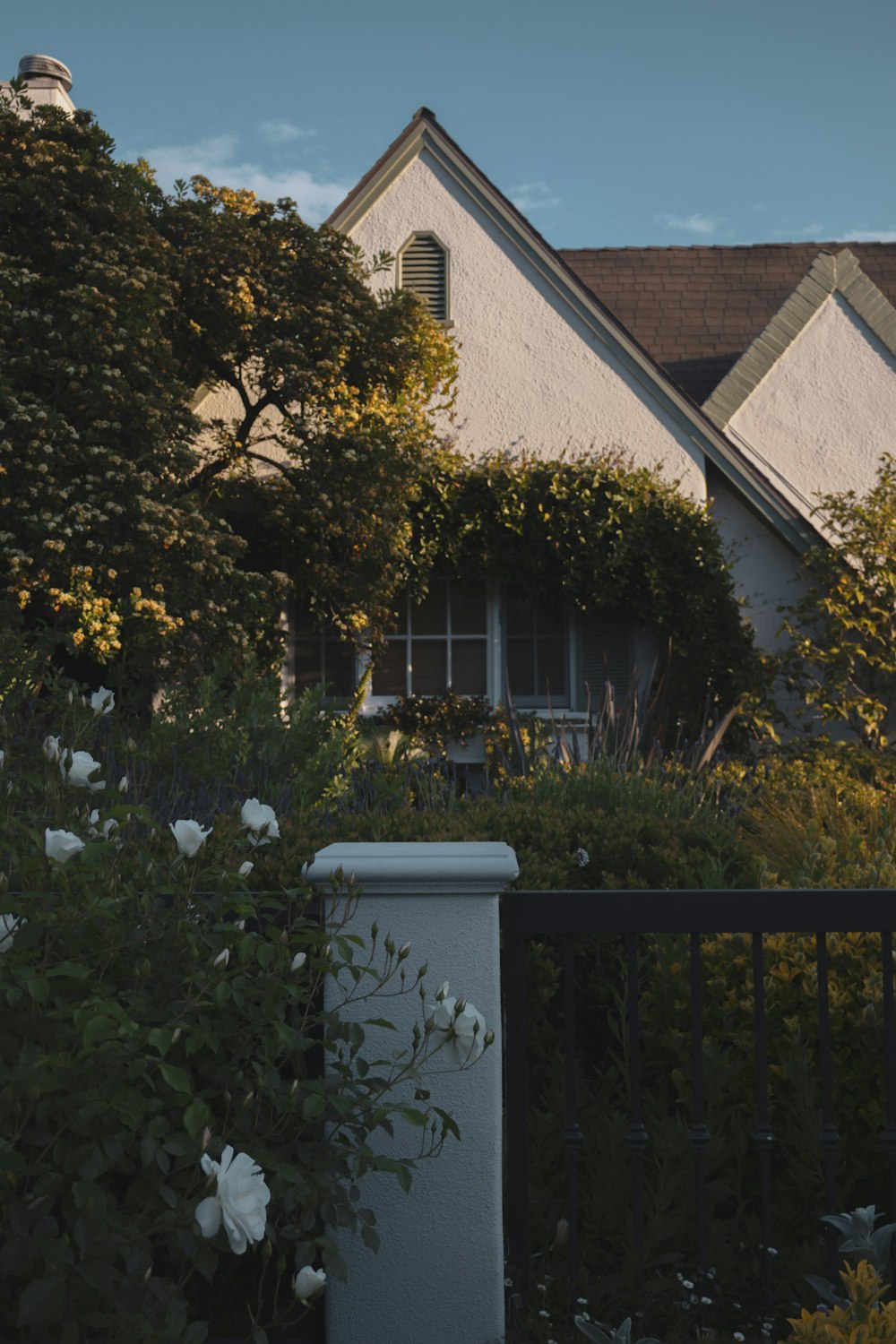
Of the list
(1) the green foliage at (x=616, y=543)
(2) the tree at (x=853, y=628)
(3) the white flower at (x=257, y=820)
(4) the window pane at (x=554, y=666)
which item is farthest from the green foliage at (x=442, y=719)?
(3) the white flower at (x=257, y=820)

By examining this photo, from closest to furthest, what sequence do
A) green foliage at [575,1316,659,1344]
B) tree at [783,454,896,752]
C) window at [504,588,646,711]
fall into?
green foliage at [575,1316,659,1344]
tree at [783,454,896,752]
window at [504,588,646,711]

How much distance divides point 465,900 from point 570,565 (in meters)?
8.25

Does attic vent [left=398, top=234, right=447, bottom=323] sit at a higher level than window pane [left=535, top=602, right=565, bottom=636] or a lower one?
higher

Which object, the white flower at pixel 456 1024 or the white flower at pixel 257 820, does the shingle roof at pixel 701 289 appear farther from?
the white flower at pixel 456 1024

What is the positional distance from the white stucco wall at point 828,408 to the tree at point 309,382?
4.16 metres

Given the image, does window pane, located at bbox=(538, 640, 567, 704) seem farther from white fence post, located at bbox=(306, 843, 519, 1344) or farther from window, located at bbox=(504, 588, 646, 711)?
white fence post, located at bbox=(306, 843, 519, 1344)

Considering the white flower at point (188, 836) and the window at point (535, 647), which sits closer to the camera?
the white flower at point (188, 836)

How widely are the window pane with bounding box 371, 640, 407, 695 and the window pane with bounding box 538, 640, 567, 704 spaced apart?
1.37 m

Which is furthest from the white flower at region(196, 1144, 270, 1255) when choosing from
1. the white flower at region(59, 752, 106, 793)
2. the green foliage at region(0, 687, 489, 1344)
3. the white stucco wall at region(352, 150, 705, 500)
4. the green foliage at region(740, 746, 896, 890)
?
the white stucco wall at region(352, 150, 705, 500)

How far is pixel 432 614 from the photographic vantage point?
Answer: 11492mm

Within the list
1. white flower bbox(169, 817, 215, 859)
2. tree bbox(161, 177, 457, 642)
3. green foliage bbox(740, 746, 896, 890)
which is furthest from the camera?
tree bbox(161, 177, 457, 642)

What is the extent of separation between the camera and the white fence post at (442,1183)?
264cm

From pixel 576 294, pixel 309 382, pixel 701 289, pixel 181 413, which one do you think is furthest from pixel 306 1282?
pixel 701 289

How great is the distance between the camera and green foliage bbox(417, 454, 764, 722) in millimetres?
10633
